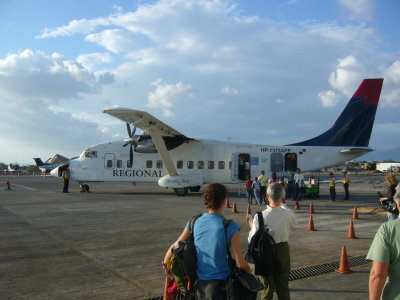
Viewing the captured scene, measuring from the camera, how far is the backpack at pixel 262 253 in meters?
3.96

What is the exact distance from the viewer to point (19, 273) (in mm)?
6258

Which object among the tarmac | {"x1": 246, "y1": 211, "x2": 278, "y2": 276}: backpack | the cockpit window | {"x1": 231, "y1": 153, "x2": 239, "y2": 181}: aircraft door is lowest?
the tarmac

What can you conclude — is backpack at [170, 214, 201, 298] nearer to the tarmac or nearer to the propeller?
the tarmac

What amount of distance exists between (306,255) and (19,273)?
19.0 ft

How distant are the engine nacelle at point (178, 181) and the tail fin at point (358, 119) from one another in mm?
8476

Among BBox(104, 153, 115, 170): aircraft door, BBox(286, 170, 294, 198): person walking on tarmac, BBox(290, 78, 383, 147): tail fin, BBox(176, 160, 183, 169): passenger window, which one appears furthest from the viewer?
BBox(104, 153, 115, 170): aircraft door

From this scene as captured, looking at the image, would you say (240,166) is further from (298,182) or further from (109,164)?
(109,164)

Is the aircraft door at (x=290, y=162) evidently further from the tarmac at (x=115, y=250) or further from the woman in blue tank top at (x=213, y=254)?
the woman in blue tank top at (x=213, y=254)

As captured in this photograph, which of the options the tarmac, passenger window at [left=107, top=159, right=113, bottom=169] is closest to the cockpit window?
passenger window at [left=107, top=159, right=113, bottom=169]

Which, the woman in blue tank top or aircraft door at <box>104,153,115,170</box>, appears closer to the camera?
the woman in blue tank top

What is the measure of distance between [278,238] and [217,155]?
17.7 metres

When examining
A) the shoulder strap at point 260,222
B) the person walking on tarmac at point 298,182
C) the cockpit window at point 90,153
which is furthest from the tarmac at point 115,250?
the cockpit window at point 90,153

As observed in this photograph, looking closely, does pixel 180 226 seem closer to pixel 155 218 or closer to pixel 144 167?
pixel 155 218

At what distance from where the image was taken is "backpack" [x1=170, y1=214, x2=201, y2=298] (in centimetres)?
328
